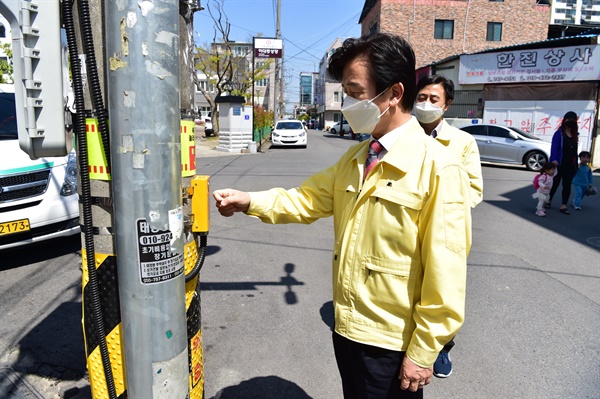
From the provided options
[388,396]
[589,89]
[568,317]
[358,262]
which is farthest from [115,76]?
[589,89]

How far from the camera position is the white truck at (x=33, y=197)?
4.42 meters

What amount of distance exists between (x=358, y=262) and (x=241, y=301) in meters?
2.67

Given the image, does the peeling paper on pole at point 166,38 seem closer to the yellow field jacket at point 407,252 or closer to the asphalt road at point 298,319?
the yellow field jacket at point 407,252

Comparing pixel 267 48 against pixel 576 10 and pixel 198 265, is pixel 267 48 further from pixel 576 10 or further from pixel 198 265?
pixel 576 10

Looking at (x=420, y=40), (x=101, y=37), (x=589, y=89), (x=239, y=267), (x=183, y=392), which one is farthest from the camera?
(x=420, y=40)

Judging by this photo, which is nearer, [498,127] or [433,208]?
[433,208]

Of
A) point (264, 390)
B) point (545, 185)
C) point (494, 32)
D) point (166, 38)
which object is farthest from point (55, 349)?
point (494, 32)

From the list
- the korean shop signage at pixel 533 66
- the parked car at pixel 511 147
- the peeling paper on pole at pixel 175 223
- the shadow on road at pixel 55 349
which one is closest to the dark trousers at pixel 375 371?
the peeling paper on pole at pixel 175 223

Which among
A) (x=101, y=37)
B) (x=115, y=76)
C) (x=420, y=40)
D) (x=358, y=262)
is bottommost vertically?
(x=358, y=262)

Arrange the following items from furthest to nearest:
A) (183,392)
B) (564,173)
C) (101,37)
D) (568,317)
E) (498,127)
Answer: (498,127) → (564,173) → (568,317) → (183,392) → (101,37)

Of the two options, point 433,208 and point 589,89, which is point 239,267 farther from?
point 589,89

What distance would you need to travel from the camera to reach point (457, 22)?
116 feet

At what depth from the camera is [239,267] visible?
16.8 feet

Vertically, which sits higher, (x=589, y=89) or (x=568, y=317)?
(x=589, y=89)
